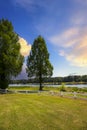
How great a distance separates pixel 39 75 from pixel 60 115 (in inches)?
1387

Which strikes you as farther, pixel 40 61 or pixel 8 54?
pixel 40 61

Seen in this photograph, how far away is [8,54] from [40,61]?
43.3ft

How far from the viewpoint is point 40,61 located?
49750mm

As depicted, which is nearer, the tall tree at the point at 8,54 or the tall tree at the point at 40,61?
the tall tree at the point at 8,54

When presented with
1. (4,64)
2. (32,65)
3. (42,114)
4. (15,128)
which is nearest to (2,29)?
(4,64)

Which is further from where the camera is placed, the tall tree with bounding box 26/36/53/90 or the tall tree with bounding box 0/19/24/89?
the tall tree with bounding box 26/36/53/90

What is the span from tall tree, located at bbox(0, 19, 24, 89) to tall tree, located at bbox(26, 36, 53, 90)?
10656mm

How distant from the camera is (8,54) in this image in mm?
37844

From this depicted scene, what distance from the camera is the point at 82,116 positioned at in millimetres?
14945

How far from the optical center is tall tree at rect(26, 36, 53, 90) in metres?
49.6

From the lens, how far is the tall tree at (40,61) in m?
49.6

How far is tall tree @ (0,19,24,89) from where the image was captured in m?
37.2

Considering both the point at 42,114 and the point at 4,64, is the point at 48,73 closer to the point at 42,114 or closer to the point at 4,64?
the point at 4,64

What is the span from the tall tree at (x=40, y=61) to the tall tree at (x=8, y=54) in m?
10.7
